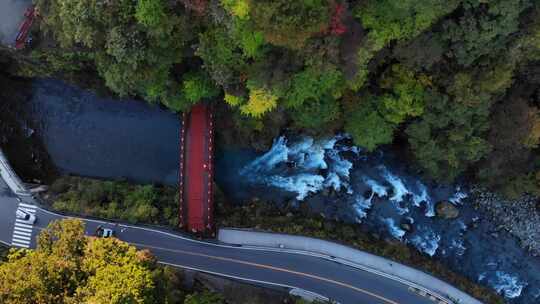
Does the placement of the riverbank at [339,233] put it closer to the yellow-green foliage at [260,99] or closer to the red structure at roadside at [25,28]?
the yellow-green foliage at [260,99]

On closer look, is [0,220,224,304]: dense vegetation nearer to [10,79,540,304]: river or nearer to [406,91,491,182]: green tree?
[10,79,540,304]: river

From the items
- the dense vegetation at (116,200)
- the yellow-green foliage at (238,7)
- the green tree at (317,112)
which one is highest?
the yellow-green foliage at (238,7)

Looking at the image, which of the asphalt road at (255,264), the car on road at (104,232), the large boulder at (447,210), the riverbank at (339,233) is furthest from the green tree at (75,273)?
the large boulder at (447,210)

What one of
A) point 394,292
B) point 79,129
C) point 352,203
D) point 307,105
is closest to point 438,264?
point 394,292

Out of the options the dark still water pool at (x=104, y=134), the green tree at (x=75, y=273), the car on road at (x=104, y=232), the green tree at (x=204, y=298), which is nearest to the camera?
the green tree at (x=75, y=273)

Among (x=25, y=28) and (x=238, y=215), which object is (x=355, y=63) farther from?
(x=25, y=28)

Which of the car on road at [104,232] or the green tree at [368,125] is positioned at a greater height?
the green tree at [368,125]

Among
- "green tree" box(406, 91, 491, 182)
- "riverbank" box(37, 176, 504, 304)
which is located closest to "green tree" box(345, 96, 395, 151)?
"green tree" box(406, 91, 491, 182)

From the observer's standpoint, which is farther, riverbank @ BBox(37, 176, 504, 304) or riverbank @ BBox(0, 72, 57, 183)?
riverbank @ BBox(0, 72, 57, 183)
